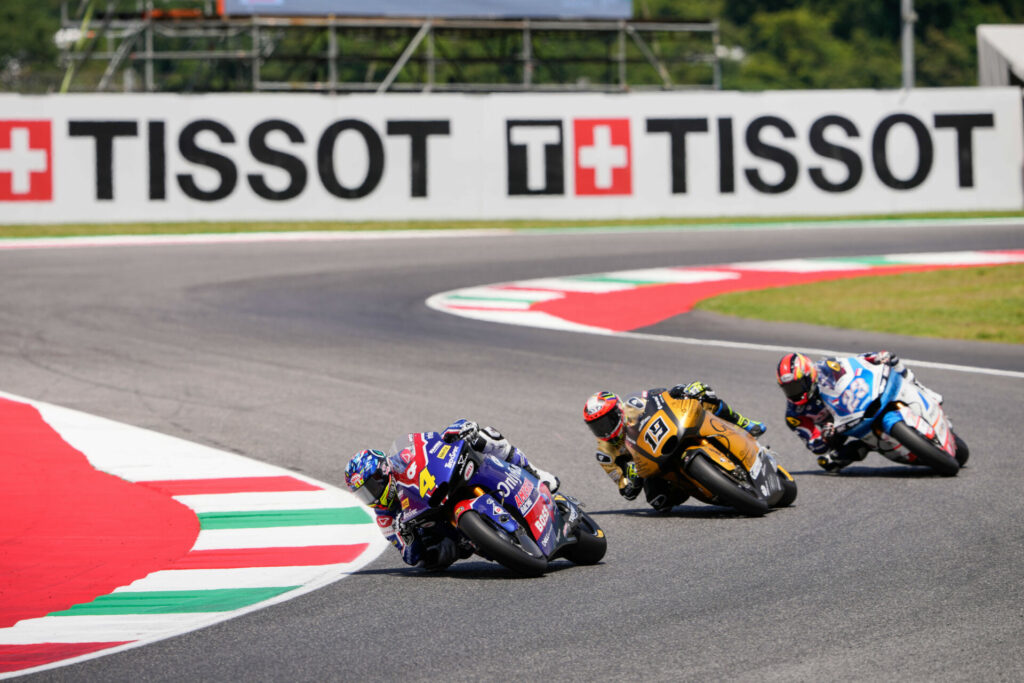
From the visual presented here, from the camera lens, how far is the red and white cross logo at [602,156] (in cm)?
3077

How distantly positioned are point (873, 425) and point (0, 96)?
2368cm

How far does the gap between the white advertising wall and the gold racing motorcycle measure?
22414mm

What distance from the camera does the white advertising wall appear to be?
29.7 metres

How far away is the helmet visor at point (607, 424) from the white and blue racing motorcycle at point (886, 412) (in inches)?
78.9

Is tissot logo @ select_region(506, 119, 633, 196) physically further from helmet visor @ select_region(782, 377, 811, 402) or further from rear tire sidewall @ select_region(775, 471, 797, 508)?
rear tire sidewall @ select_region(775, 471, 797, 508)

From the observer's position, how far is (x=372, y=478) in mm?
7496

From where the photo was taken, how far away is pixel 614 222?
3111 centimetres

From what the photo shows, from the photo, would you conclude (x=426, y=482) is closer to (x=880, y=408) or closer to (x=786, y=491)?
(x=786, y=491)

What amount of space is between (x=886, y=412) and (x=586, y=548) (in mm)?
3065

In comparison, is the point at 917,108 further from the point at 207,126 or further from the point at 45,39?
the point at 45,39

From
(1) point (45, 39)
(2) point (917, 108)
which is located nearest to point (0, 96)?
A: (2) point (917, 108)

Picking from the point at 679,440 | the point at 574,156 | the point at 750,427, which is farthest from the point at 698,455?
the point at 574,156

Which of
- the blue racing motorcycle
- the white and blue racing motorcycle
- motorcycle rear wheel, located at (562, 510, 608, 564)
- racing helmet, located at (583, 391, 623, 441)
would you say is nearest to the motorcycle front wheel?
the white and blue racing motorcycle

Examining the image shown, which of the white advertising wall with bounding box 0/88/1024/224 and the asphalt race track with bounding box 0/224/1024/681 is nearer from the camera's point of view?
the asphalt race track with bounding box 0/224/1024/681
